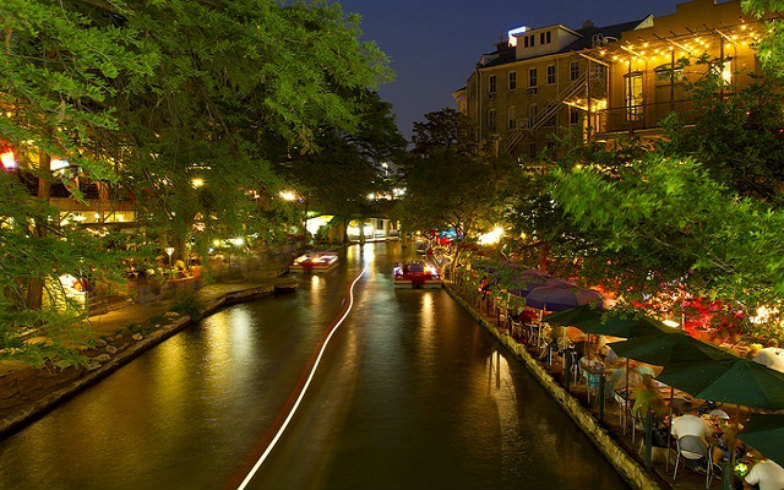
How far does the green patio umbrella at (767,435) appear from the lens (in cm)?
645

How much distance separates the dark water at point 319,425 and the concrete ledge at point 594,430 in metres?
0.22

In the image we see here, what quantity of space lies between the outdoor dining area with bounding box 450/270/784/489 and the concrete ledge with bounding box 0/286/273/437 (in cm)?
1149

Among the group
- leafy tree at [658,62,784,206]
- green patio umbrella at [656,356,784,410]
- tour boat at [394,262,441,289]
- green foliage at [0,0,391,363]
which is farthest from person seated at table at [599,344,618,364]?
tour boat at [394,262,441,289]

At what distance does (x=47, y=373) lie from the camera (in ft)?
52.7

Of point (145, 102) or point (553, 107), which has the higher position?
point (553, 107)

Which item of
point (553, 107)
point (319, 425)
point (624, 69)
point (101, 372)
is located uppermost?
point (553, 107)

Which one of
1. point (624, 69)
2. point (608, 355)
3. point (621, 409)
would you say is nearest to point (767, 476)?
point (621, 409)

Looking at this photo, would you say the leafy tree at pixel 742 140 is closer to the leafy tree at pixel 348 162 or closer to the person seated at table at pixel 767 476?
the person seated at table at pixel 767 476

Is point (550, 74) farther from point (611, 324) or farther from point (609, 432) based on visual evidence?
point (609, 432)

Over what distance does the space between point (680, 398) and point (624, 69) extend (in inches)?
649

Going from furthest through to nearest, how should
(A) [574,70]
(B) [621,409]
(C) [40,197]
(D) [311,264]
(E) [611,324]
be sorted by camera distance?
(A) [574,70], (D) [311,264], (C) [40,197], (E) [611,324], (B) [621,409]

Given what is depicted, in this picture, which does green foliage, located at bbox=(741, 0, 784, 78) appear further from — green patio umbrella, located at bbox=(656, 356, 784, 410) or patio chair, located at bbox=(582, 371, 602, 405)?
patio chair, located at bbox=(582, 371, 602, 405)

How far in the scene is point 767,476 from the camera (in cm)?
793

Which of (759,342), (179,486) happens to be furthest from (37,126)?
(759,342)
